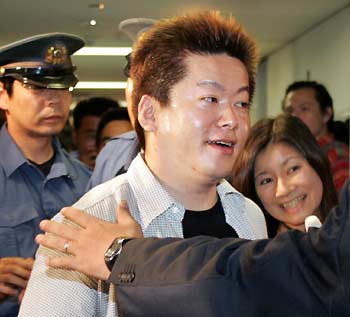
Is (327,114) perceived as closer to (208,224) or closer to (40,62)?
(40,62)

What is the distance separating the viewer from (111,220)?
1.35 m

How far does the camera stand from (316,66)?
7.45m

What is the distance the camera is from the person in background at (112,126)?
3.38 metres

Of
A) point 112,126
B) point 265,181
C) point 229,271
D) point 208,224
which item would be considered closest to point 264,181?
point 265,181

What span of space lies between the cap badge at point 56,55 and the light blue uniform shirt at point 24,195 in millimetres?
296

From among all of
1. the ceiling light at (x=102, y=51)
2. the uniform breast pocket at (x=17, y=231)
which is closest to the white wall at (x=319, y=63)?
the ceiling light at (x=102, y=51)

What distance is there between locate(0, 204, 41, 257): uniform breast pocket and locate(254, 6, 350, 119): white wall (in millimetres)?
4935

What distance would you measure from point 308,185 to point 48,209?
2.77ft

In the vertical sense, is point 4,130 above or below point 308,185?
above

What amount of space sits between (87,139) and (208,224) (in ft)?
8.11

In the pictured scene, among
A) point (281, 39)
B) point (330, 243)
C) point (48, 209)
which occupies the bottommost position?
point (48, 209)

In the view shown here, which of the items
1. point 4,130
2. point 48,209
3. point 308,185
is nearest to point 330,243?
point 308,185

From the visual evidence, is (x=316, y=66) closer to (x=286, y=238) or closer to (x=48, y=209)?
(x=48, y=209)

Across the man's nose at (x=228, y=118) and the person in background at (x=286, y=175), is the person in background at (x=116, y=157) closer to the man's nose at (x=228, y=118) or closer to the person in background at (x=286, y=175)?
the person in background at (x=286, y=175)
